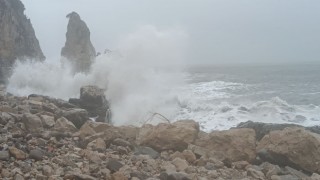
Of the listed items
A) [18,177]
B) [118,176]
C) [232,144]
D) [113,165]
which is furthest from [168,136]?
[18,177]

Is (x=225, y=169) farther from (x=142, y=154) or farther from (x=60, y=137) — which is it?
(x=60, y=137)

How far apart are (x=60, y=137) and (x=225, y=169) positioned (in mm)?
2454

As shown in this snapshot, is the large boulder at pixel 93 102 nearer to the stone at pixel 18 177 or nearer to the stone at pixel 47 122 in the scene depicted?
the stone at pixel 47 122

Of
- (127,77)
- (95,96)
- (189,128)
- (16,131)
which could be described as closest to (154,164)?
(189,128)

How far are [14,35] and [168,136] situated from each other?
31.8 metres

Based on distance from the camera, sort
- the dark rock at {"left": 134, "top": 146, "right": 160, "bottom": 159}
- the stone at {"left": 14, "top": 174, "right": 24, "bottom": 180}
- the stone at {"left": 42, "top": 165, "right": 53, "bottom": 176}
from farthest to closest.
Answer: the dark rock at {"left": 134, "top": 146, "right": 160, "bottom": 159} < the stone at {"left": 42, "top": 165, "right": 53, "bottom": 176} < the stone at {"left": 14, "top": 174, "right": 24, "bottom": 180}

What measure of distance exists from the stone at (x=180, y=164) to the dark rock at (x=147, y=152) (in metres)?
0.50

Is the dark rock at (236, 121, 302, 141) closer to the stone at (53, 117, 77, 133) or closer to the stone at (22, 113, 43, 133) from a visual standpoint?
the stone at (53, 117, 77, 133)

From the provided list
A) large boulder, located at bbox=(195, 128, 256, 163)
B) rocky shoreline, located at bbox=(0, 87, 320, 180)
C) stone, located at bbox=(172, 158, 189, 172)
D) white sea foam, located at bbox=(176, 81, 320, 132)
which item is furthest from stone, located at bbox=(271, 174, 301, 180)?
white sea foam, located at bbox=(176, 81, 320, 132)

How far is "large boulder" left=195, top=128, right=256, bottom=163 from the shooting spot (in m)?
5.76

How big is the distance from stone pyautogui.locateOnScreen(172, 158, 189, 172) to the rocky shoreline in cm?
1

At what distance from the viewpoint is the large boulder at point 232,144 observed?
→ 5.76 meters

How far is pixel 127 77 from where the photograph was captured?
19750mm

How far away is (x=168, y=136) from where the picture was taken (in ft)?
19.4
